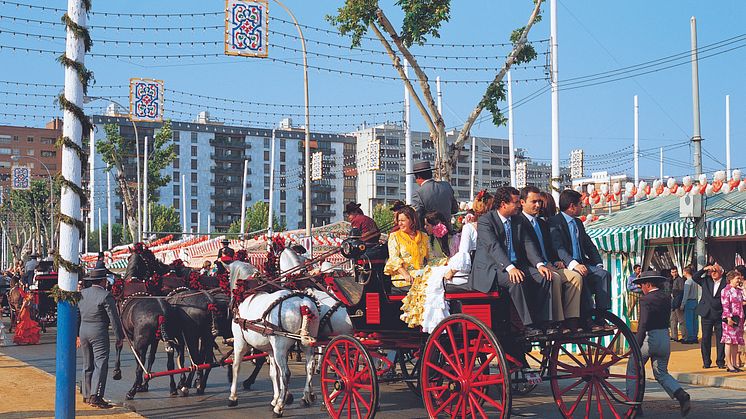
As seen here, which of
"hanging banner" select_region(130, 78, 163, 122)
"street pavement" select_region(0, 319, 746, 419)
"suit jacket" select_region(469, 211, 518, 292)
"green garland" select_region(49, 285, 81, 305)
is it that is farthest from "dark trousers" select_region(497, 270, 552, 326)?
"hanging banner" select_region(130, 78, 163, 122)

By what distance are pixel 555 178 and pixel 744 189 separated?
15.3ft

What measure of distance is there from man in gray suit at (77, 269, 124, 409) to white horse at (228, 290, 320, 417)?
1839 mm

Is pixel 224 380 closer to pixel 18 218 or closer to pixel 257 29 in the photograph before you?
pixel 257 29

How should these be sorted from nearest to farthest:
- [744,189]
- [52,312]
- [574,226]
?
[574,226] → [744,189] → [52,312]

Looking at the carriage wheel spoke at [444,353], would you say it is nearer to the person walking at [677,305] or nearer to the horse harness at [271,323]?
the horse harness at [271,323]

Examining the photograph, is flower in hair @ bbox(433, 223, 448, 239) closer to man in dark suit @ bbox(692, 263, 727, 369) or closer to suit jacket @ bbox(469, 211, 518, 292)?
suit jacket @ bbox(469, 211, 518, 292)

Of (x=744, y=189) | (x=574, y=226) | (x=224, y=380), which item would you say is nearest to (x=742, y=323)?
(x=744, y=189)

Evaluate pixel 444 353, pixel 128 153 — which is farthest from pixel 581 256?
pixel 128 153

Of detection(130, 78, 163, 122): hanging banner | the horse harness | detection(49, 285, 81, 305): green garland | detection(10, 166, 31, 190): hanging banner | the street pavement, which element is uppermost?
detection(130, 78, 163, 122): hanging banner

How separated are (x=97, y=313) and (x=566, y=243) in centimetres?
658

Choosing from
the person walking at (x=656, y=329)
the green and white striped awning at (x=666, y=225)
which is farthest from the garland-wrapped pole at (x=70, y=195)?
the green and white striped awning at (x=666, y=225)

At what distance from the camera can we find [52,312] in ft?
85.0

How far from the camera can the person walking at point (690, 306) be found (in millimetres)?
20828

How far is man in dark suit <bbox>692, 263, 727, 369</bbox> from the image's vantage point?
16297 millimetres
